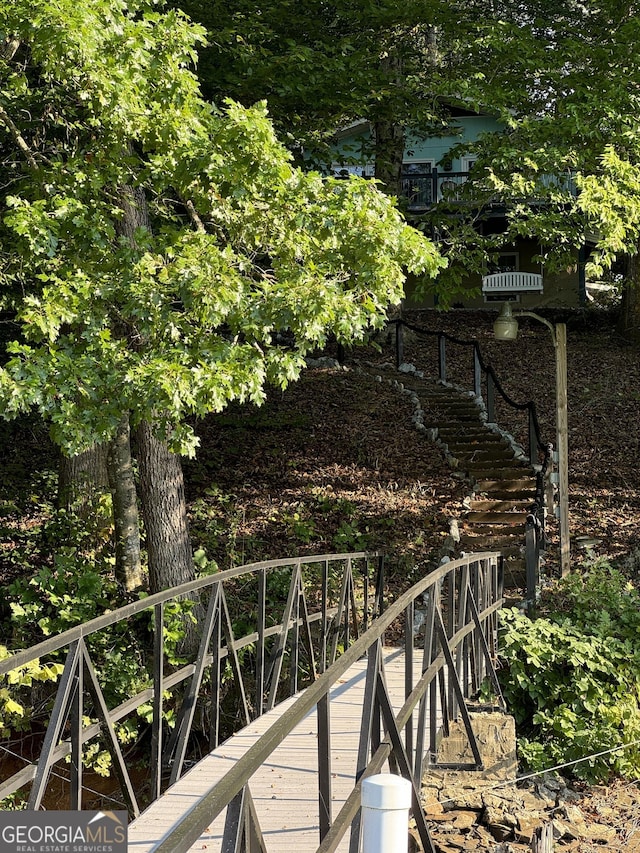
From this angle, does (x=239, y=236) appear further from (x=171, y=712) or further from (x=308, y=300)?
(x=171, y=712)

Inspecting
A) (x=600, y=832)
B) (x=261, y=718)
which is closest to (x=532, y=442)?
(x=600, y=832)

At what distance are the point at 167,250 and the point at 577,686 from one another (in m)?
5.58

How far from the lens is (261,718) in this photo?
6.68 metres

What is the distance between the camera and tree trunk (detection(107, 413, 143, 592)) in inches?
428

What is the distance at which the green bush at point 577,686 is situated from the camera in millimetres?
8344

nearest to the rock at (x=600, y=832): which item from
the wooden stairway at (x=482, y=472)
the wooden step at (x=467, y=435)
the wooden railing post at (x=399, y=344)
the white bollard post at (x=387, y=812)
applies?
the white bollard post at (x=387, y=812)

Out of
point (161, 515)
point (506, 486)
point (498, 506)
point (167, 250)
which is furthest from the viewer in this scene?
point (506, 486)

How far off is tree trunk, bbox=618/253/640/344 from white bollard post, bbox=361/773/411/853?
2084 centimetres

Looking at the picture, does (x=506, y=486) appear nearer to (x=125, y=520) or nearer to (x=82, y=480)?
(x=125, y=520)

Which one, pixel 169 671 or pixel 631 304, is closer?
pixel 169 671

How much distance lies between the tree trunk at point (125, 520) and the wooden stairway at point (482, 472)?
14.1ft

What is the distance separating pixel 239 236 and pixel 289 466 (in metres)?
7.30

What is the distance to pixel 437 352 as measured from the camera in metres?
21.8

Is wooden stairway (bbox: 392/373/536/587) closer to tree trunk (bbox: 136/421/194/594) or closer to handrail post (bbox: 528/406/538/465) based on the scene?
handrail post (bbox: 528/406/538/465)
